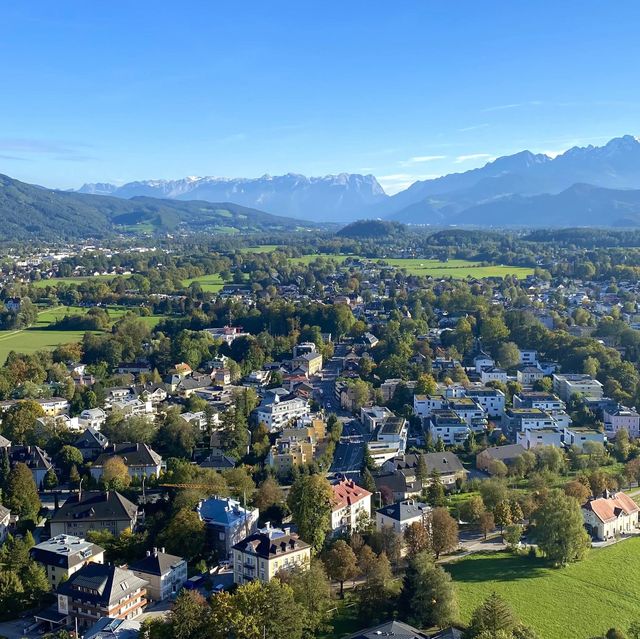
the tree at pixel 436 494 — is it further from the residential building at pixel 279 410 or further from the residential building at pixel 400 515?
the residential building at pixel 279 410

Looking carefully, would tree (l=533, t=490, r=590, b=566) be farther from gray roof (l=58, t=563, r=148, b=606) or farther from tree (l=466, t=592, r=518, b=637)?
gray roof (l=58, t=563, r=148, b=606)

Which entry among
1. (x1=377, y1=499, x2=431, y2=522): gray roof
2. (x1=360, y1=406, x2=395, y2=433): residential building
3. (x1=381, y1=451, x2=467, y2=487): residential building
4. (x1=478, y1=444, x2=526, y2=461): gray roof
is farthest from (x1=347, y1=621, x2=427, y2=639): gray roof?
(x1=360, y1=406, x2=395, y2=433): residential building

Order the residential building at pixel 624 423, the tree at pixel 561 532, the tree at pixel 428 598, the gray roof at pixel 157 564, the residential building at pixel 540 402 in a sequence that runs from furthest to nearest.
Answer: the residential building at pixel 540 402 → the residential building at pixel 624 423 → the tree at pixel 561 532 → the gray roof at pixel 157 564 → the tree at pixel 428 598

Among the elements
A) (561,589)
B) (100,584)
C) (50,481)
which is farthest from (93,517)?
(561,589)

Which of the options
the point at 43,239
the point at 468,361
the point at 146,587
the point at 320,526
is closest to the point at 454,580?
the point at 320,526

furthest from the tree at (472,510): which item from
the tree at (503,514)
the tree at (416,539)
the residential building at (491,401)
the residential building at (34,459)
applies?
the residential building at (34,459)

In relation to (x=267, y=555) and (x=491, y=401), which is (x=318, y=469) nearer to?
(x=267, y=555)
